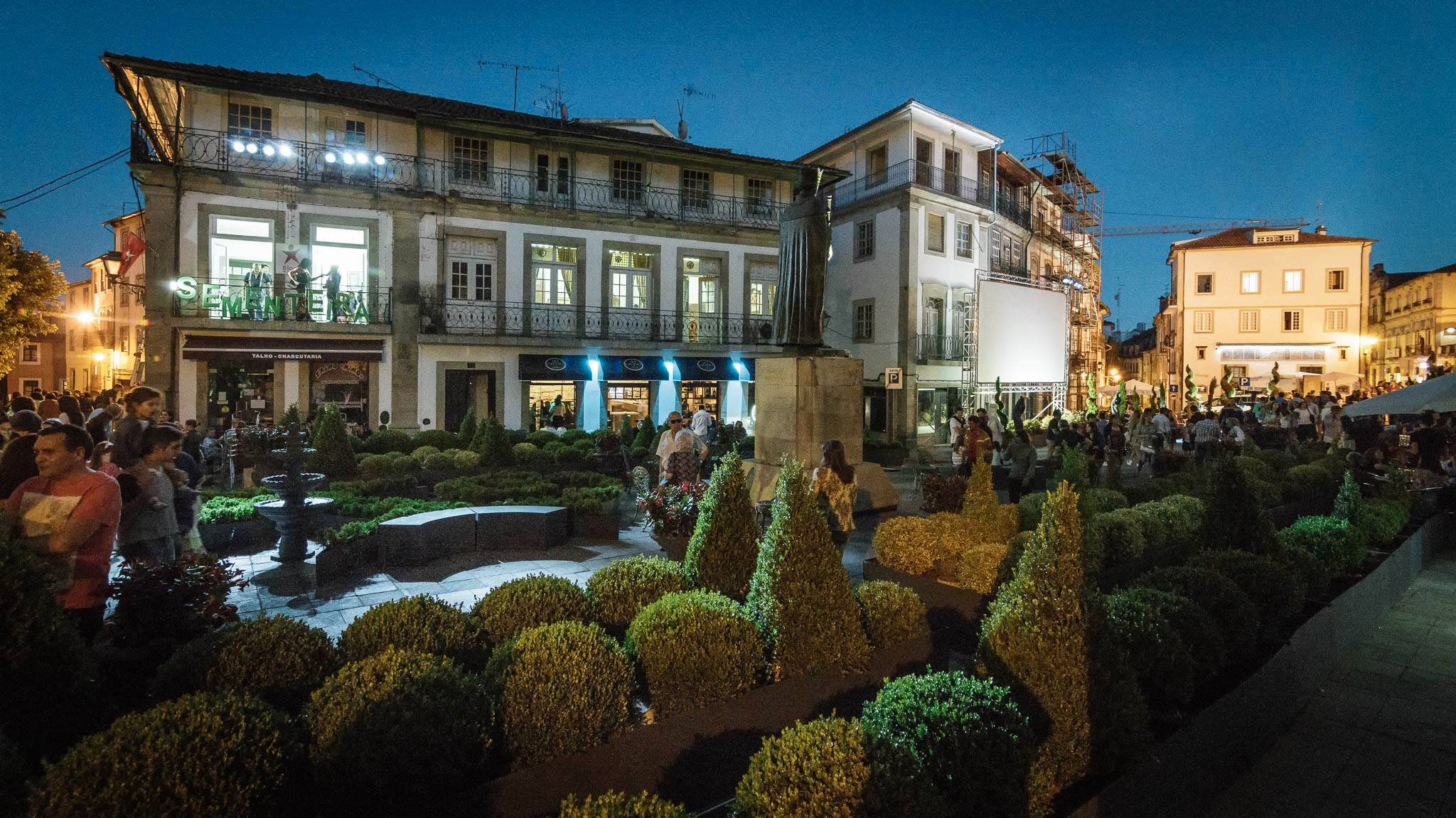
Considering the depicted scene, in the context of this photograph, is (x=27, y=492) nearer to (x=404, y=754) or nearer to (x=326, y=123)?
(x=404, y=754)

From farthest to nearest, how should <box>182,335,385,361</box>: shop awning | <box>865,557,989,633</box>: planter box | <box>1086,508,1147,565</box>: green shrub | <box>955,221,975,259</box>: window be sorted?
1. <box>955,221,975,259</box>: window
2. <box>182,335,385,361</box>: shop awning
3. <box>1086,508,1147,565</box>: green shrub
4. <box>865,557,989,633</box>: planter box

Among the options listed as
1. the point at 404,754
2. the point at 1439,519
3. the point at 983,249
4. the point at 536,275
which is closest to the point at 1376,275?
the point at 983,249

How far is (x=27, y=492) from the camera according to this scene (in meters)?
4.25

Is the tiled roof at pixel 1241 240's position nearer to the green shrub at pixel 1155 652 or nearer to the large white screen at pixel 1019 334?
the large white screen at pixel 1019 334

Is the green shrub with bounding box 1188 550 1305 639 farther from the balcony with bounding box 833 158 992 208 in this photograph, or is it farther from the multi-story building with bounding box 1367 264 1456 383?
the multi-story building with bounding box 1367 264 1456 383

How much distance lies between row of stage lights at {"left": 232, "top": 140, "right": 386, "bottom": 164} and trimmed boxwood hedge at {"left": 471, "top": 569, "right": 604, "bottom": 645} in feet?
64.6

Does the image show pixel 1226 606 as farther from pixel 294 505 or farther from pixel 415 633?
pixel 294 505

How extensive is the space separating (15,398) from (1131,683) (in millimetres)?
23642

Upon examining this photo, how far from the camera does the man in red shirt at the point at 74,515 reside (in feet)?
13.4

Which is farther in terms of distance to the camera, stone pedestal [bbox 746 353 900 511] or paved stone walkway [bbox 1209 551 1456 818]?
stone pedestal [bbox 746 353 900 511]

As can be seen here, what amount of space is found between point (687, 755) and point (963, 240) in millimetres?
28627

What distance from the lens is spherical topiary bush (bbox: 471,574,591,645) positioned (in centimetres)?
440

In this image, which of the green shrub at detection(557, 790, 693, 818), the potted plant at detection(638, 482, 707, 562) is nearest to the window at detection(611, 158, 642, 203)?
the potted plant at detection(638, 482, 707, 562)

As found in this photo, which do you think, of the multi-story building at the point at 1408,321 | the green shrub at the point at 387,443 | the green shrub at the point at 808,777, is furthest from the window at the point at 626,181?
the multi-story building at the point at 1408,321
